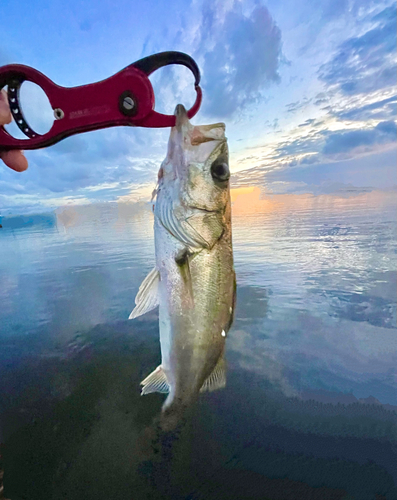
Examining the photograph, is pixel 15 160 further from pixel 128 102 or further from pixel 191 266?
pixel 191 266

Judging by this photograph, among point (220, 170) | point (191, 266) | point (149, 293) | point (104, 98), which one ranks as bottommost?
point (149, 293)

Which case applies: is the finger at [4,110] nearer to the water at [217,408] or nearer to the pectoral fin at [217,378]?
the pectoral fin at [217,378]

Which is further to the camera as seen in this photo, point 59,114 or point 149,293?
point 149,293

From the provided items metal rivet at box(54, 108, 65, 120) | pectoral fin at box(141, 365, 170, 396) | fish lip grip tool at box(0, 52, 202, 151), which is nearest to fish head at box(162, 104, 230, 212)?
fish lip grip tool at box(0, 52, 202, 151)

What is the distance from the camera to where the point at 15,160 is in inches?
108

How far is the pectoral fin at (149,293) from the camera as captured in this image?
2727 mm

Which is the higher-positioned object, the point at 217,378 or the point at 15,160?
the point at 15,160

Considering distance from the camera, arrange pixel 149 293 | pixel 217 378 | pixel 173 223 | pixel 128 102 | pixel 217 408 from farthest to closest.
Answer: pixel 217 408 → pixel 217 378 → pixel 149 293 → pixel 173 223 → pixel 128 102

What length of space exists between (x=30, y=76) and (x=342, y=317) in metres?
11.6

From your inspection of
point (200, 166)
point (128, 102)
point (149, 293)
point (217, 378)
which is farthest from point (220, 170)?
point (217, 378)

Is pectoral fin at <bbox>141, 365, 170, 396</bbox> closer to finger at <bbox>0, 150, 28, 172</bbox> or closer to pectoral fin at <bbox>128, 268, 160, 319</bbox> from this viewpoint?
pectoral fin at <bbox>128, 268, 160, 319</bbox>

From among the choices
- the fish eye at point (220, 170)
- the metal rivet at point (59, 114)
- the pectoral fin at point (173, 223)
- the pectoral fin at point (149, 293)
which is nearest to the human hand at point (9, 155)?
the metal rivet at point (59, 114)

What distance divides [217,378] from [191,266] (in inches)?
55.9

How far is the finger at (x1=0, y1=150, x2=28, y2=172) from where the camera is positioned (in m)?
2.69
